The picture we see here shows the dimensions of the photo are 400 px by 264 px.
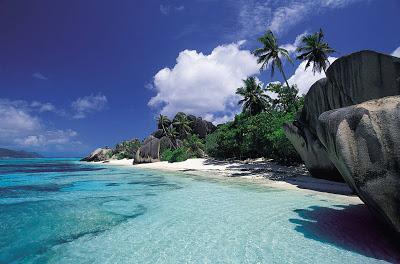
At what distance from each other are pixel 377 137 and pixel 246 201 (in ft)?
20.5

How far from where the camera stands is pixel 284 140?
20.3 m

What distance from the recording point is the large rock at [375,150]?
490cm

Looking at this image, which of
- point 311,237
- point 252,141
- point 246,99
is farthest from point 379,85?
point 246,99

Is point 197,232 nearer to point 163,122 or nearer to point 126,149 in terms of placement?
point 163,122

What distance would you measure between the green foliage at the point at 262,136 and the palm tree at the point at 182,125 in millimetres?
19779

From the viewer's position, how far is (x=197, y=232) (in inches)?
273

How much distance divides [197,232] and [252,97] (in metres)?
35.7

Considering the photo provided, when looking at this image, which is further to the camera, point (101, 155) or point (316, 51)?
point (101, 155)

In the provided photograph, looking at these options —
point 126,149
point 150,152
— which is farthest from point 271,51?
point 126,149

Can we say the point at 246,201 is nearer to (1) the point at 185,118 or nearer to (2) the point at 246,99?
(2) the point at 246,99

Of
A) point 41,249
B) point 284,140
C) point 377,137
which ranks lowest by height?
point 41,249

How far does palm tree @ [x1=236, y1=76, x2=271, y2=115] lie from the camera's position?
41.1 meters

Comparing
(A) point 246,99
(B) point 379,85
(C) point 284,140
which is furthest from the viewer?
Result: (A) point 246,99

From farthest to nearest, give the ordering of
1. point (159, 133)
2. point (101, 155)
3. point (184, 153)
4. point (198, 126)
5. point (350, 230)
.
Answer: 1. point (101, 155)
2. point (198, 126)
3. point (159, 133)
4. point (184, 153)
5. point (350, 230)
